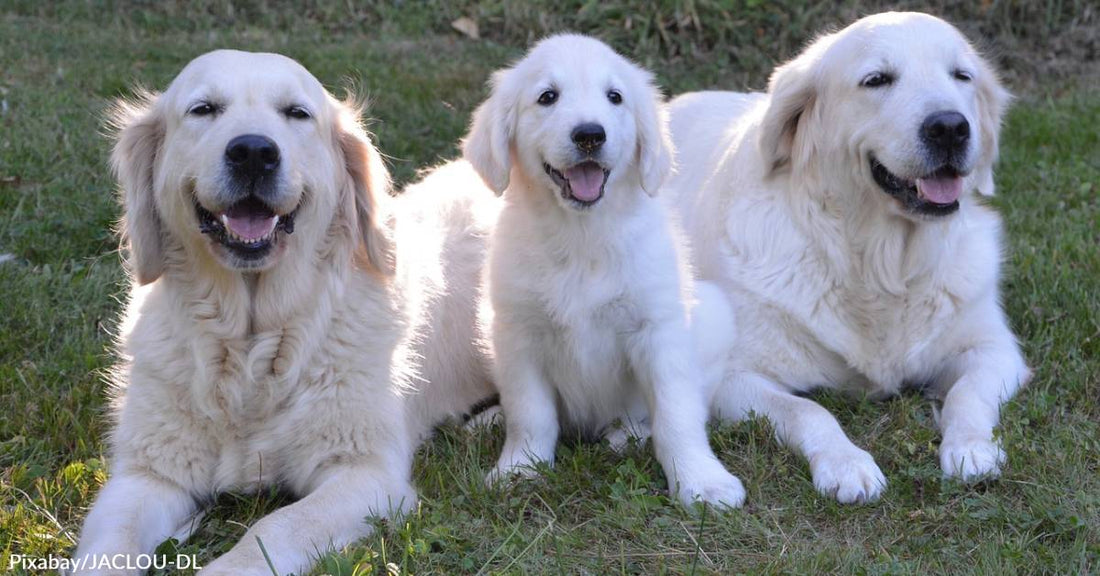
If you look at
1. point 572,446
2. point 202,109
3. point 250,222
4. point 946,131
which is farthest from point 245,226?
point 946,131

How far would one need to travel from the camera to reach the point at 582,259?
346 cm

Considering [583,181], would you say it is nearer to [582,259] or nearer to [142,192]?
[582,259]

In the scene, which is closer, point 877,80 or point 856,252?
point 877,80

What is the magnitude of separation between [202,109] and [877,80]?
2027 millimetres

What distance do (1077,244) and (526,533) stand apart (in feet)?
9.91

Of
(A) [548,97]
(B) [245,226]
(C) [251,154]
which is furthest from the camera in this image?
(A) [548,97]

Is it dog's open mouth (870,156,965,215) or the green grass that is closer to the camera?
the green grass

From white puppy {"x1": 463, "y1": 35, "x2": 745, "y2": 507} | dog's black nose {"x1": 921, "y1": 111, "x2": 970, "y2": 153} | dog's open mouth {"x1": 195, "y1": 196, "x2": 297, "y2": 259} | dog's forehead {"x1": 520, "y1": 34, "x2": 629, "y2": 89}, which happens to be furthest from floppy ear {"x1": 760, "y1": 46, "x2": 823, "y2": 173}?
dog's open mouth {"x1": 195, "y1": 196, "x2": 297, "y2": 259}

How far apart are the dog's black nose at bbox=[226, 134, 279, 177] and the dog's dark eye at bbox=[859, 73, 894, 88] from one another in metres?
1.84

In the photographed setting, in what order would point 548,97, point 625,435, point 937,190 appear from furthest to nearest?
point 625,435 → point 937,190 → point 548,97

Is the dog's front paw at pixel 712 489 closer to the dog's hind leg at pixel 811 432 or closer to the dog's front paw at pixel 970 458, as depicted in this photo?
the dog's hind leg at pixel 811 432

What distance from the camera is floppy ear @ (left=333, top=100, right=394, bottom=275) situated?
11.3ft

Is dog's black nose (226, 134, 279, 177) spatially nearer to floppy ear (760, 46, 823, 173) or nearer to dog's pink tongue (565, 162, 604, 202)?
dog's pink tongue (565, 162, 604, 202)

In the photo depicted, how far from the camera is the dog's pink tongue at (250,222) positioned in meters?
A: 3.09
